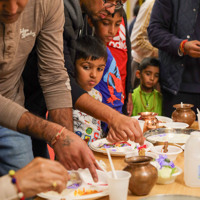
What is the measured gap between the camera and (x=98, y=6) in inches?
88.0

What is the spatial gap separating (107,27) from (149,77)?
1.18 meters

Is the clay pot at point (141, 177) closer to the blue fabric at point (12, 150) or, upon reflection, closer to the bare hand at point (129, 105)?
the blue fabric at point (12, 150)

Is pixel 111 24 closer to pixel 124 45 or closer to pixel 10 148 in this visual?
pixel 124 45

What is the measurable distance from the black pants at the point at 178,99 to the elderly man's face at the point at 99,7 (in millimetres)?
1015

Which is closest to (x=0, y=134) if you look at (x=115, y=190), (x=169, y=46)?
(x=115, y=190)

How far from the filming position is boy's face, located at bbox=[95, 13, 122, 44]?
Result: 2.51 meters

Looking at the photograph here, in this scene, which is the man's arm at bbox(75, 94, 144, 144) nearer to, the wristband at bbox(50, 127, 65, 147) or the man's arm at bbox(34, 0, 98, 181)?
the man's arm at bbox(34, 0, 98, 181)

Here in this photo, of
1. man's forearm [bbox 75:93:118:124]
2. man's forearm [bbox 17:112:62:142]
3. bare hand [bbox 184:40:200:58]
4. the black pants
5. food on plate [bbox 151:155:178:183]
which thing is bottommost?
the black pants

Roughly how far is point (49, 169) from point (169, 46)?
83.0 inches

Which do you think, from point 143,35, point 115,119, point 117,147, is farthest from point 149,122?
point 143,35

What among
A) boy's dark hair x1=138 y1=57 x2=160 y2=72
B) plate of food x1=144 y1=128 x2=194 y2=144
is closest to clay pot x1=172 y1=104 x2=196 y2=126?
plate of food x1=144 y1=128 x2=194 y2=144

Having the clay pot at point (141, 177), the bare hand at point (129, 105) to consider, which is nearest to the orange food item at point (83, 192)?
the clay pot at point (141, 177)

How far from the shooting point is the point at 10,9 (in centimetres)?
118

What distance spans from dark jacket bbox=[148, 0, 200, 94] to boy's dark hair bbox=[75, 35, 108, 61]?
65 centimetres
